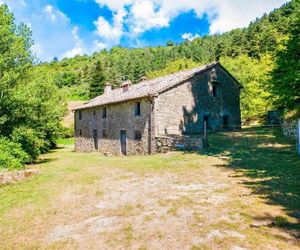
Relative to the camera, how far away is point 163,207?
898 cm

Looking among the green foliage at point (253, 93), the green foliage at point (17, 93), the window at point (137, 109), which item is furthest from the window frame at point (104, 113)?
the green foliage at point (253, 93)

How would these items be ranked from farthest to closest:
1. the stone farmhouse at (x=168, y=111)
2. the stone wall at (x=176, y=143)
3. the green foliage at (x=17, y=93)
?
the stone farmhouse at (x=168, y=111) → the stone wall at (x=176, y=143) → the green foliage at (x=17, y=93)

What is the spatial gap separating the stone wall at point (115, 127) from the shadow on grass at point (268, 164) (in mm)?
5415

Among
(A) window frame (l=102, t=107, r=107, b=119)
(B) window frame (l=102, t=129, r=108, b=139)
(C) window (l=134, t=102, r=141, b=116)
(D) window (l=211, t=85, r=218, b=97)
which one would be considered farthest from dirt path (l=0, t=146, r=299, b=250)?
(A) window frame (l=102, t=107, r=107, b=119)

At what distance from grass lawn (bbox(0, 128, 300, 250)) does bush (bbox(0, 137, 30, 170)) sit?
3.08m

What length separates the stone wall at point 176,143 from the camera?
2031 cm

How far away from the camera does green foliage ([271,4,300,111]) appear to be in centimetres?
1598

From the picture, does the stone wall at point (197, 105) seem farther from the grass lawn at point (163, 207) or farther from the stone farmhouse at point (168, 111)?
the grass lawn at point (163, 207)

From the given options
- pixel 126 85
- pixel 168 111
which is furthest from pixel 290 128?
pixel 126 85

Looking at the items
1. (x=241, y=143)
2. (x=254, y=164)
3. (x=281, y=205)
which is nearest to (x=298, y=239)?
(x=281, y=205)

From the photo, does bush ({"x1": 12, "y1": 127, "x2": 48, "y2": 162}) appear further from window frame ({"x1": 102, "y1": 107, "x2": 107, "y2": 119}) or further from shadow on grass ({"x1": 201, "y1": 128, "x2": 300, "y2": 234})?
shadow on grass ({"x1": 201, "y1": 128, "x2": 300, "y2": 234})

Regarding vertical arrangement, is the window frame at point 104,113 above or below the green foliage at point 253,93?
below

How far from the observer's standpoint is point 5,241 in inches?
291

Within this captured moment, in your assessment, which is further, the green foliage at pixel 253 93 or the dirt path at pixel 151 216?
the green foliage at pixel 253 93
